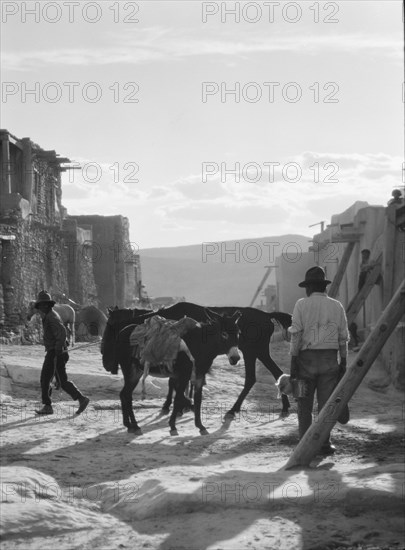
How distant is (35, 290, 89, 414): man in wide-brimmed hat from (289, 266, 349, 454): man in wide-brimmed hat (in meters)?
4.16

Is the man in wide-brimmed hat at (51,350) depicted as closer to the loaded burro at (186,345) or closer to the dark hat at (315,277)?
the loaded burro at (186,345)

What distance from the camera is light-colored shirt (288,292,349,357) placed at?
30.1 ft

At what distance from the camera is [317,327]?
9.20 metres

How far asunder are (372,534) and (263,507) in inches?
34.5

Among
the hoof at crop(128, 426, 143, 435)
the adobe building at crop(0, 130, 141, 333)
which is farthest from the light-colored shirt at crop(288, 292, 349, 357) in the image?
the adobe building at crop(0, 130, 141, 333)

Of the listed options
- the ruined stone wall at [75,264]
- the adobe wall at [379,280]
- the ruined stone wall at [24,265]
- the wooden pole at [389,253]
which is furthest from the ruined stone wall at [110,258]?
the wooden pole at [389,253]

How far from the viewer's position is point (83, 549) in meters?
6.30

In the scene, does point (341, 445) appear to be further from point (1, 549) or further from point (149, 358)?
A: point (1, 549)

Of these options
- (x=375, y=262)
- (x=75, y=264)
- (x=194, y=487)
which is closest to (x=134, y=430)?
(x=194, y=487)

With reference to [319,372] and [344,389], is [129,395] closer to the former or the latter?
[319,372]

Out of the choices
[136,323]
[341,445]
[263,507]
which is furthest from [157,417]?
[263,507]

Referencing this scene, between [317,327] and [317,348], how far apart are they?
0.21 metres

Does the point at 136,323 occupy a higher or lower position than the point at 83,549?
higher

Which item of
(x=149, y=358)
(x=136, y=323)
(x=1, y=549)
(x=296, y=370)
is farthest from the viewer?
(x=136, y=323)
